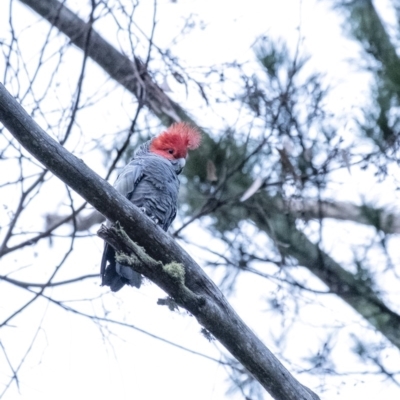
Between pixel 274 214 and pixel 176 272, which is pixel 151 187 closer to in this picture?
pixel 274 214

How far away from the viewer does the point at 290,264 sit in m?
4.78

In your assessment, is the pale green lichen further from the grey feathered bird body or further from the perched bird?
the grey feathered bird body

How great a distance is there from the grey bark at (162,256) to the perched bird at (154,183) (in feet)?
2.51

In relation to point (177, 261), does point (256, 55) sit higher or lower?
higher

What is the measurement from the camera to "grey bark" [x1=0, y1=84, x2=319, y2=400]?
8.68ft

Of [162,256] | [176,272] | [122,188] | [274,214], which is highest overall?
[274,214]

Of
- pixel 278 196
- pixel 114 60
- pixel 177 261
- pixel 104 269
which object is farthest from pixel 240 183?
pixel 177 261

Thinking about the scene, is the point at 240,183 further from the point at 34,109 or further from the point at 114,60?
the point at 34,109

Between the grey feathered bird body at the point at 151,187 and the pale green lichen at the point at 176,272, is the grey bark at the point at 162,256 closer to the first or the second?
the pale green lichen at the point at 176,272

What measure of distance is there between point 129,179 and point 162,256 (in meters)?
1.10

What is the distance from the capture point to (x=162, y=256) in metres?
2.86

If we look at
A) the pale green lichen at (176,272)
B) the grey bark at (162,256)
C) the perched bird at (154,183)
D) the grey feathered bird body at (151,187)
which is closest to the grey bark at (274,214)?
the perched bird at (154,183)

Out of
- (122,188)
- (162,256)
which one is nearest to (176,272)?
(162,256)

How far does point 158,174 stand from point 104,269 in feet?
2.11
